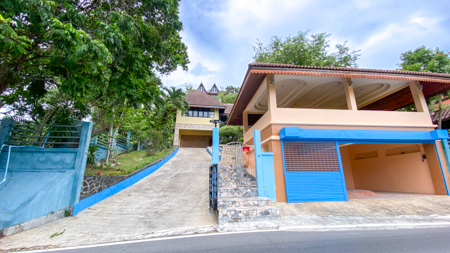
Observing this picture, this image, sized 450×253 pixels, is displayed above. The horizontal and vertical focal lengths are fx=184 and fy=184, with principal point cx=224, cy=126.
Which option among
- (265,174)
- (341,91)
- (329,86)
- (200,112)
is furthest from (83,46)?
(200,112)

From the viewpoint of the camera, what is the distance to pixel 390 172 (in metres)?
8.70

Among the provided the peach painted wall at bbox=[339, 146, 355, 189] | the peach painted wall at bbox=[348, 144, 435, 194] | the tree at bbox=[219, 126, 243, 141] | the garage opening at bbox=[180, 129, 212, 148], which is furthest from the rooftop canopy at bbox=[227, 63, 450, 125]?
the garage opening at bbox=[180, 129, 212, 148]

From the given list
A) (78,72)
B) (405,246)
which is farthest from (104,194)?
(405,246)

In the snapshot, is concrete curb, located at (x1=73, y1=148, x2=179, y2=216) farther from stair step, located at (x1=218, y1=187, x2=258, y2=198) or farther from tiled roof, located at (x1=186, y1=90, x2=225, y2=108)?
tiled roof, located at (x1=186, y1=90, x2=225, y2=108)

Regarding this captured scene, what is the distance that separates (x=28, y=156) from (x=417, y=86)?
14.1 metres

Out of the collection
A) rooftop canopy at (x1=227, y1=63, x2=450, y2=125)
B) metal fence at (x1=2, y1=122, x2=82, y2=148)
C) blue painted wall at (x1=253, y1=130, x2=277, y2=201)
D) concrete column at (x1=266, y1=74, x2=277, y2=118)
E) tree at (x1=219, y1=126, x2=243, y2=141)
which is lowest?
blue painted wall at (x1=253, y1=130, x2=277, y2=201)

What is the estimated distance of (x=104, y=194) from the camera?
244 inches

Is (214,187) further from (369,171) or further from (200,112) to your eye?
(200,112)

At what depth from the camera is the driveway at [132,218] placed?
3.73m

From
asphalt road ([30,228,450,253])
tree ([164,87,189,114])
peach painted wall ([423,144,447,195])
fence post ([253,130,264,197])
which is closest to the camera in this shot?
asphalt road ([30,228,450,253])

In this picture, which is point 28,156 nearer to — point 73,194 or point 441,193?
point 73,194

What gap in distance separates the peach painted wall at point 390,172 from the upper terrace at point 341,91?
1.61m

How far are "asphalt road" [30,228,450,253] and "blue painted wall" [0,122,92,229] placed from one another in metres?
1.99

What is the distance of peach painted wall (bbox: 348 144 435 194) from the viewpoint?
7316mm
